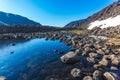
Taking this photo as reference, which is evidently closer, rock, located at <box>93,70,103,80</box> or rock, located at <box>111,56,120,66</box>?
rock, located at <box>93,70,103,80</box>

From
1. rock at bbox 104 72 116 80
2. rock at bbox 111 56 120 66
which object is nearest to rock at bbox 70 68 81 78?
rock at bbox 104 72 116 80

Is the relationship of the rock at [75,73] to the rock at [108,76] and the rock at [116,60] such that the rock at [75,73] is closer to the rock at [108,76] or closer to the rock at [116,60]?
the rock at [108,76]

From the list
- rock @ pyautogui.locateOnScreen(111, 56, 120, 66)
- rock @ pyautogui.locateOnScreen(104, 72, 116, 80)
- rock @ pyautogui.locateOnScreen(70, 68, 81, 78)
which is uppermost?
rock @ pyautogui.locateOnScreen(111, 56, 120, 66)

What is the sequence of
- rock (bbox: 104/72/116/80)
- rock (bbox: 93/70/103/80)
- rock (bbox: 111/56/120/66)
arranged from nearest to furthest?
rock (bbox: 104/72/116/80) → rock (bbox: 93/70/103/80) → rock (bbox: 111/56/120/66)

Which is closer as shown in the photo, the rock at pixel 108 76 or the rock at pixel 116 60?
the rock at pixel 108 76

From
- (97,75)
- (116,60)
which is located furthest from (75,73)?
(116,60)

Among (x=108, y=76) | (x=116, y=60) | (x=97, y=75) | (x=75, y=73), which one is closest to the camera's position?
(x=108, y=76)

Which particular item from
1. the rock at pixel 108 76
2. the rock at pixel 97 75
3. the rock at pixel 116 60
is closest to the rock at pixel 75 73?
the rock at pixel 97 75

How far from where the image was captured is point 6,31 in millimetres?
164750

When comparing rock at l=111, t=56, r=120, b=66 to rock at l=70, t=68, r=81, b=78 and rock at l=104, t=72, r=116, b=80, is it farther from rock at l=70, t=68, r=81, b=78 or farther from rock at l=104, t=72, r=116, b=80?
rock at l=70, t=68, r=81, b=78

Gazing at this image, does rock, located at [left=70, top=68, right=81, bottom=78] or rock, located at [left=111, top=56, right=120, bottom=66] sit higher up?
rock, located at [left=111, top=56, right=120, bottom=66]

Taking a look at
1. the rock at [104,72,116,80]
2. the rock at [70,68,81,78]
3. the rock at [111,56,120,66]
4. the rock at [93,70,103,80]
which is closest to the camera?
the rock at [104,72,116,80]

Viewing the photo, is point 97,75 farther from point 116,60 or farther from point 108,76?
point 116,60

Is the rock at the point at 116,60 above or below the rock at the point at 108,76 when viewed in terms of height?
above
